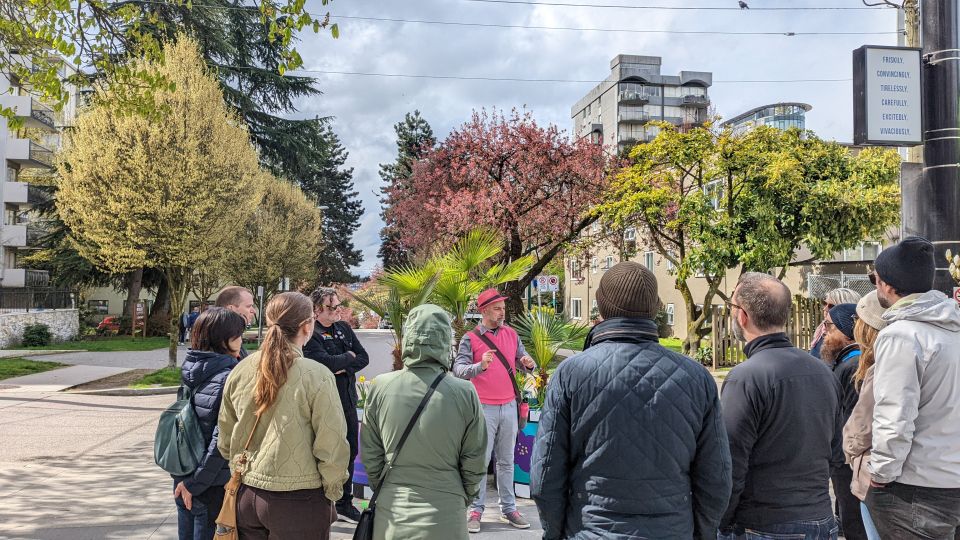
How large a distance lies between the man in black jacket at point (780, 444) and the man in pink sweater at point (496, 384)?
2668 mm

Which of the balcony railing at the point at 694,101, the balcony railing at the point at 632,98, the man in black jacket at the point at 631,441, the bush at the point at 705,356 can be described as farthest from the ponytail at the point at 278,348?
the balcony railing at the point at 694,101

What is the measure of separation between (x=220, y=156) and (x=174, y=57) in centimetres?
307

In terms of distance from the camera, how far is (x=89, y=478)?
7309 mm

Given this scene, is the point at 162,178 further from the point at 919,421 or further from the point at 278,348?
the point at 919,421

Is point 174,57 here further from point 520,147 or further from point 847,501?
point 847,501

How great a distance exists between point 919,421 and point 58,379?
62.1 ft

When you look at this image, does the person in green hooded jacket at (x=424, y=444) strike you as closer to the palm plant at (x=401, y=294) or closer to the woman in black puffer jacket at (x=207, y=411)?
the woman in black puffer jacket at (x=207, y=411)

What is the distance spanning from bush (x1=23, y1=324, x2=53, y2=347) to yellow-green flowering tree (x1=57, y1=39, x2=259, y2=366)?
45.7 feet

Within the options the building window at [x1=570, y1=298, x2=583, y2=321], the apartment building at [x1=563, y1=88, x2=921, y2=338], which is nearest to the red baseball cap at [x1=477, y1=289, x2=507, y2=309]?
the apartment building at [x1=563, y1=88, x2=921, y2=338]

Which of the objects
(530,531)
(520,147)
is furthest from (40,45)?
(520,147)

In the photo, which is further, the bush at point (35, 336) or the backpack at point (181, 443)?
the bush at point (35, 336)

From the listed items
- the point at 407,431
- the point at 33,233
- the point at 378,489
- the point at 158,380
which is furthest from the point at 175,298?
the point at 33,233

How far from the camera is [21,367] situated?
748 inches

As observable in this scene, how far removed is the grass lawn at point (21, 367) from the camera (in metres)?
17.9
